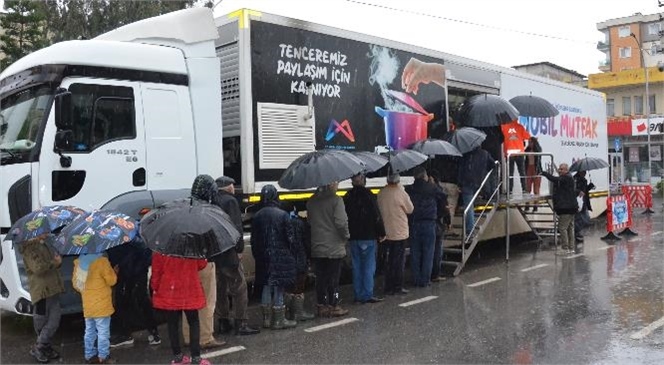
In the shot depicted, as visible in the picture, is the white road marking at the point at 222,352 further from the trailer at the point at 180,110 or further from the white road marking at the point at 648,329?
the white road marking at the point at 648,329

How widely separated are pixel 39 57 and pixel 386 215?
4.68m

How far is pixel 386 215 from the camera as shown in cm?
834

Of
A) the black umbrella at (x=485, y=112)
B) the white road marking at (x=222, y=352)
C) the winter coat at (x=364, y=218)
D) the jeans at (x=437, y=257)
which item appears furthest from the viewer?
the black umbrella at (x=485, y=112)

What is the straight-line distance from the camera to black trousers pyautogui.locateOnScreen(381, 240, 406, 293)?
843 cm

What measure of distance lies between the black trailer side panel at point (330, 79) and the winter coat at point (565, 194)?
355cm

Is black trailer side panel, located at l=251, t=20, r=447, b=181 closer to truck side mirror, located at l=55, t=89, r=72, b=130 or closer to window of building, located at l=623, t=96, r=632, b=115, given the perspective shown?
truck side mirror, located at l=55, t=89, r=72, b=130

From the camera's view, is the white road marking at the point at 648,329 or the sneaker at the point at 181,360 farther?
the white road marking at the point at 648,329

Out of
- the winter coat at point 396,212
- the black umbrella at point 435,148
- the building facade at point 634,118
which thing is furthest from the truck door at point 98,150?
the building facade at point 634,118

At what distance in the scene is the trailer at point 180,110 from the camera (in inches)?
243

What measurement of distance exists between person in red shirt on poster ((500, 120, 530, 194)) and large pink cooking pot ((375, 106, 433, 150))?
2955mm

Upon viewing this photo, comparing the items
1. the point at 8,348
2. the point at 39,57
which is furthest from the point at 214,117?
the point at 8,348

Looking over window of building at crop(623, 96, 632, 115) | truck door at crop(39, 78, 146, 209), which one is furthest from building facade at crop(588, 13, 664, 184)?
truck door at crop(39, 78, 146, 209)

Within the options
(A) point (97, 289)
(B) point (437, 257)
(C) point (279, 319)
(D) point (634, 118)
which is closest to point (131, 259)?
(A) point (97, 289)

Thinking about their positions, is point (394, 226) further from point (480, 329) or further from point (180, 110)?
point (180, 110)
